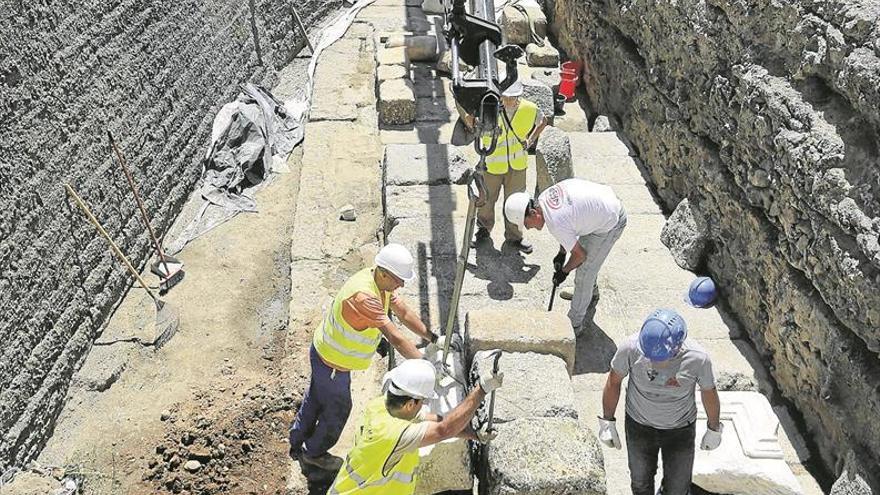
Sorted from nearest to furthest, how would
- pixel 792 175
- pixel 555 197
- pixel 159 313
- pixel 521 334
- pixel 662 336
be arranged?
1. pixel 662 336
2. pixel 521 334
3. pixel 792 175
4. pixel 555 197
5. pixel 159 313

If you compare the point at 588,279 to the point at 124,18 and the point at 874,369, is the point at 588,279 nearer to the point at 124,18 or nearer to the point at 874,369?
the point at 874,369

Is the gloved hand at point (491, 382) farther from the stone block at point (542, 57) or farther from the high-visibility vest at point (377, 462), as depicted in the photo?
the stone block at point (542, 57)

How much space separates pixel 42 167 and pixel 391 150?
339 cm

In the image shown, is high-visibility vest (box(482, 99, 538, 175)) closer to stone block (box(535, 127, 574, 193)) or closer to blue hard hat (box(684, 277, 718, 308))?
stone block (box(535, 127, 574, 193))

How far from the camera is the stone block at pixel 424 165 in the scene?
768 cm

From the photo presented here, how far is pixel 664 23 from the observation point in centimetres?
763

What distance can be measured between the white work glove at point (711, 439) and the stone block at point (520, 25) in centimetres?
828

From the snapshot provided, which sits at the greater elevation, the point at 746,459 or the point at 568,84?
the point at 746,459

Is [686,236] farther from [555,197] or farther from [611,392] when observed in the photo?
[611,392]

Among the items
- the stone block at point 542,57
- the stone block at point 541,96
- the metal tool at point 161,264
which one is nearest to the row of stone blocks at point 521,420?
the metal tool at point 161,264

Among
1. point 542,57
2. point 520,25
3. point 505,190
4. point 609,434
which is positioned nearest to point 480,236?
point 505,190

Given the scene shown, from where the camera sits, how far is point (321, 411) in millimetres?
4980

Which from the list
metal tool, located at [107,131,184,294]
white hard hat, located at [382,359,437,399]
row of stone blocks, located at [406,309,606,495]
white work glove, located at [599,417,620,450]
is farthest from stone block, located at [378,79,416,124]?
white hard hat, located at [382,359,437,399]

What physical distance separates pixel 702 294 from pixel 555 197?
1.74 m
